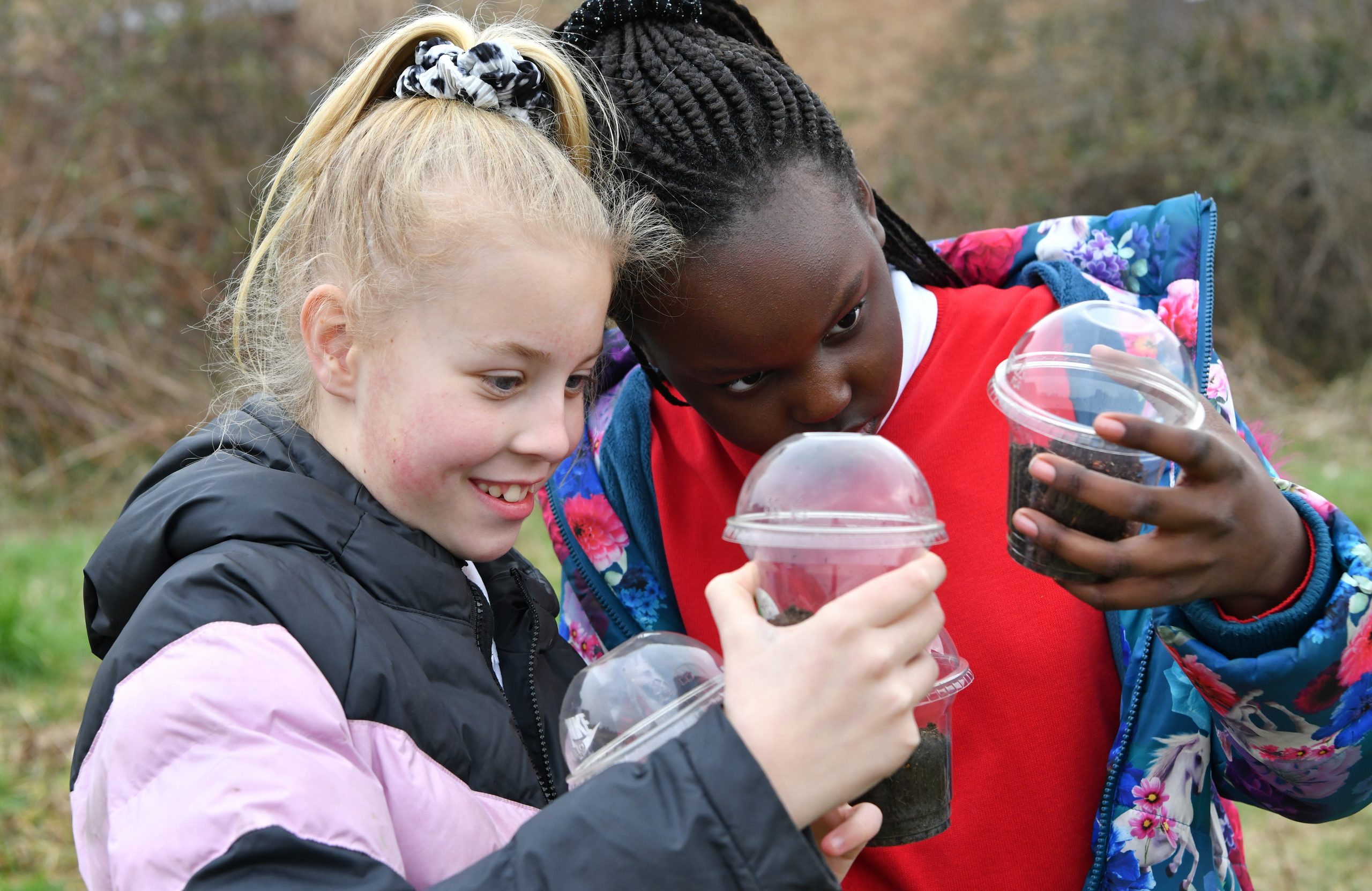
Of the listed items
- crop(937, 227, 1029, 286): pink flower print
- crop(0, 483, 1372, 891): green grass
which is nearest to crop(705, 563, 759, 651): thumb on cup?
crop(937, 227, 1029, 286): pink flower print

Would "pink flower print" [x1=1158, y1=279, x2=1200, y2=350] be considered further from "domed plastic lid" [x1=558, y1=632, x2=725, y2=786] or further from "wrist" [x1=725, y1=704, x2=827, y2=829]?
"wrist" [x1=725, y1=704, x2=827, y2=829]

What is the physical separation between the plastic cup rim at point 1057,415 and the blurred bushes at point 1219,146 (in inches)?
296

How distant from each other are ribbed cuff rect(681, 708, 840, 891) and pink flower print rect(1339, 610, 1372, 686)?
0.76 metres

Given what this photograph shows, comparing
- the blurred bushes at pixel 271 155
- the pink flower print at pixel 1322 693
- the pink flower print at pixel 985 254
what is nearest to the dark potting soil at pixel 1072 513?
the pink flower print at pixel 1322 693

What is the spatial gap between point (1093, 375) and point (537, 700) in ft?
3.08

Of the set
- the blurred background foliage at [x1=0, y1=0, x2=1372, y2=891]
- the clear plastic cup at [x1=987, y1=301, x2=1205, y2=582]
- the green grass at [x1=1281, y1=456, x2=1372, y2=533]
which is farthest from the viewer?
the blurred background foliage at [x1=0, y1=0, x2=1372, y2=891]

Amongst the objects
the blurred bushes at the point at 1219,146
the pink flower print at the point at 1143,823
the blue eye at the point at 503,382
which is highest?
the blue eye at the point at 503,382

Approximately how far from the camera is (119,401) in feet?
24.7

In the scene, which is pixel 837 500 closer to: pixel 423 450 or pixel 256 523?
pixel 423 450

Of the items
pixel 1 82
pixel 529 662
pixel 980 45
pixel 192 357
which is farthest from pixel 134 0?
pixel 529 662

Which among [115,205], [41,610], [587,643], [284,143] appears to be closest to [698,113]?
[587,643]

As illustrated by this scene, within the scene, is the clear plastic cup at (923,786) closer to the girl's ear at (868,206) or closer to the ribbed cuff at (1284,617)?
the ribbed cuff at (1284,617)

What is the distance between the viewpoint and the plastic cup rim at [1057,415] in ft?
4.66

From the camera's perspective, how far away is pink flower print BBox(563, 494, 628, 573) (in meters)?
2.28
